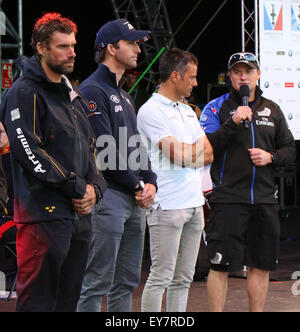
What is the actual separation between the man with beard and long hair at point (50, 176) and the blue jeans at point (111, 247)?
0.30 meters

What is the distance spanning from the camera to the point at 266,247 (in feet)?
15.4

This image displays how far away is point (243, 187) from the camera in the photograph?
4684 mm

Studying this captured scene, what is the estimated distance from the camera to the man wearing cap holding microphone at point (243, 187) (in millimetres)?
4633

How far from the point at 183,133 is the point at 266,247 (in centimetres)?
98

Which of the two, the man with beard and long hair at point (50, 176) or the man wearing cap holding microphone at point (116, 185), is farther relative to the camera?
the man wearing cap holding microphone at point (116, 185)

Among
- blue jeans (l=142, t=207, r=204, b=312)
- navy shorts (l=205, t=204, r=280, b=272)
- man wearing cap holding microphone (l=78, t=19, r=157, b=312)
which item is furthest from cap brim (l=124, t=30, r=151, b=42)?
navy shorts (l=205, t=204, r=280, b=272)

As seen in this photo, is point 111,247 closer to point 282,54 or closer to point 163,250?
point 163,250

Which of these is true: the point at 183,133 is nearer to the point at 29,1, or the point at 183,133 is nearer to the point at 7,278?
the point at 7,278

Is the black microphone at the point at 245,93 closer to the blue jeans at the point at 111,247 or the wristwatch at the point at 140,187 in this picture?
the wristwatch at the point at 140,187

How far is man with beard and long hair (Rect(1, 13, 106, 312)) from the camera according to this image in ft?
11.2

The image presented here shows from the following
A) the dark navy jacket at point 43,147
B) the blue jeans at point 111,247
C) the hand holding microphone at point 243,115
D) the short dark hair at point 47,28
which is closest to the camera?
the dark navy jacket at point 43,147

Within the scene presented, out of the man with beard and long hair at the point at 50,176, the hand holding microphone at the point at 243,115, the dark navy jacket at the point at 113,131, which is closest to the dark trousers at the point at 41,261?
the man with beard and long hair at the point at 50,176

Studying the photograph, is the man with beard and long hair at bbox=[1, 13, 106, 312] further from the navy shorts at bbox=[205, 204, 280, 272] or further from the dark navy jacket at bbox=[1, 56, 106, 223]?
the navy shorts at bbox=[205, 204, 280, 272]
